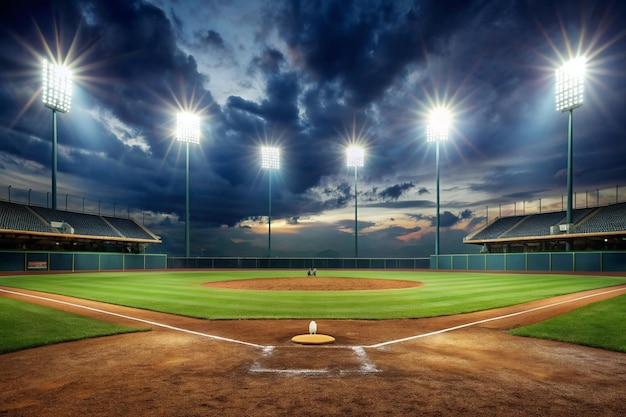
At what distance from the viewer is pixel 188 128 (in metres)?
54.3

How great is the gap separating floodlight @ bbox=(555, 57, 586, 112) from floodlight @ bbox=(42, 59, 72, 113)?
55.7 metres

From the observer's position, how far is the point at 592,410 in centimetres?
513

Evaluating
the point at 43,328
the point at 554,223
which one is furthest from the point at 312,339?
the point at 554,223

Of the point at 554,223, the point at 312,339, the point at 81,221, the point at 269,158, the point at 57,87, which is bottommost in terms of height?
the point at 312,339

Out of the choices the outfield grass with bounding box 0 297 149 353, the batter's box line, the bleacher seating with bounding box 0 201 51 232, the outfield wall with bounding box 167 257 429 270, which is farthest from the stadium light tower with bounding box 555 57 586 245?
the bleacher seating with bounding box 0 201 51 232

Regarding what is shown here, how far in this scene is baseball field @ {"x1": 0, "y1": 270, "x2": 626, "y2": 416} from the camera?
5.32 meters

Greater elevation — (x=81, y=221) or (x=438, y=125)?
(x=438, y=125)

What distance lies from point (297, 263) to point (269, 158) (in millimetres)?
17435

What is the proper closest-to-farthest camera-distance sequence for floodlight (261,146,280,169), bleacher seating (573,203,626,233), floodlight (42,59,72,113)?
bleacher seating (573,203,626,233)
floodlight (42,59,72,113)
floodlight (261,146,280,169)

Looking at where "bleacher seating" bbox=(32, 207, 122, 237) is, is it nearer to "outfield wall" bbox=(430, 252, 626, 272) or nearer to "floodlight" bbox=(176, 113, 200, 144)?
"floodlight" bbox=(176, 113, 200, 144)

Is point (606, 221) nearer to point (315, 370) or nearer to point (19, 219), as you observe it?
point (315, 370)

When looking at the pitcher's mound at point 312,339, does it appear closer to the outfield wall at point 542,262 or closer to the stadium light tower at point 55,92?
the outfield wall at point 542,262

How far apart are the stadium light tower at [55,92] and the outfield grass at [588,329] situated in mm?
49891

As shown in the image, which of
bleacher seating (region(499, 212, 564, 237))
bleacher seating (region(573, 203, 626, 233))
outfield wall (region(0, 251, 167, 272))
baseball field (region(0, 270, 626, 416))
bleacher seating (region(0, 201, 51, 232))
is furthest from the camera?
bleacher seating (region(499, 212, 564, 237))
